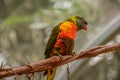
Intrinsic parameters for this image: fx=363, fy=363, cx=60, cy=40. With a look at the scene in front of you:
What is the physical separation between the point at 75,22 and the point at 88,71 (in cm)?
125

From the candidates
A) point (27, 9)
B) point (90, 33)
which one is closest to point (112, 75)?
point (90, 33)

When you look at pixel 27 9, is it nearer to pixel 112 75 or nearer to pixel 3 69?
pixel 112 75

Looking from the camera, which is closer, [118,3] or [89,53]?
[89,53]

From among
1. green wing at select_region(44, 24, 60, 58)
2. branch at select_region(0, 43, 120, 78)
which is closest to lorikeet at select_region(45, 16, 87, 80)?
green wing at select_region(44, 24, 60, 58)

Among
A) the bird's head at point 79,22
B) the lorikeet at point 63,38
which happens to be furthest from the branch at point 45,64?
the bird's head at point 79,22

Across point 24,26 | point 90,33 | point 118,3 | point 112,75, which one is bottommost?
point 112,75

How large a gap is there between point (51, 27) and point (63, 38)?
1.85 m

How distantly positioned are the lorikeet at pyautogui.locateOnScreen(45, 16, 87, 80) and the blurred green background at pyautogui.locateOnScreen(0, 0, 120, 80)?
2.76ft

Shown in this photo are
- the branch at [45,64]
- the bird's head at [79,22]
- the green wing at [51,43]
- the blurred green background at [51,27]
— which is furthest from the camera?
the blurred green background at [51,27]

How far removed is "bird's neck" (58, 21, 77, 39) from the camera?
1576 millimetres

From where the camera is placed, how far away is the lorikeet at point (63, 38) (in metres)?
1.53

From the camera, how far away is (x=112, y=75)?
103 inches

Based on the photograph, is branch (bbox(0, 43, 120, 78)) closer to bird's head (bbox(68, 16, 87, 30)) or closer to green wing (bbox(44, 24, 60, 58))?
green wing (bbox(44, 24, 60, 58))

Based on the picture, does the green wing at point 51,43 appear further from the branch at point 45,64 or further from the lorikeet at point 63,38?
the branch at point 45,64
